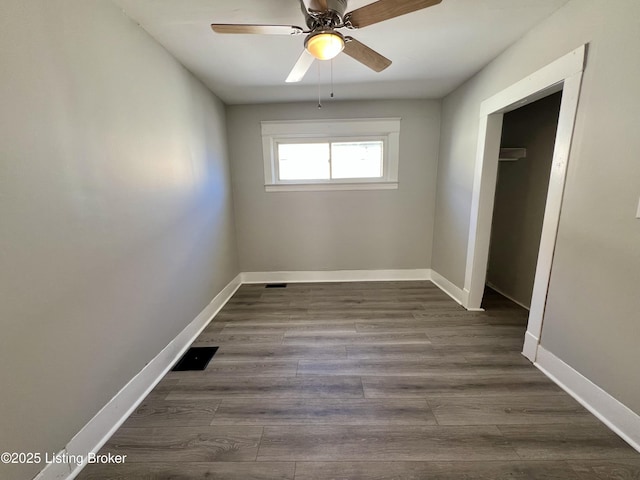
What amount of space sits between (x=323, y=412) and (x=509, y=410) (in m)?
1.10

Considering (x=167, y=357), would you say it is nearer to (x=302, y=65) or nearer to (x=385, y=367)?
(x=385, y=367)

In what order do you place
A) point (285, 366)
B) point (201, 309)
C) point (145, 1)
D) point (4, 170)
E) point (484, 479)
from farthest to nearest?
point (201, 309), point (285, 366), point (145, 1), point (484, 479), point (4, 170)

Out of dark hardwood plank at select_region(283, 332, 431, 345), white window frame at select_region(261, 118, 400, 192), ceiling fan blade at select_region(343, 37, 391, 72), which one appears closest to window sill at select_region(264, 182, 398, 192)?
white window frame at select_region(261, 118, 400, 192)

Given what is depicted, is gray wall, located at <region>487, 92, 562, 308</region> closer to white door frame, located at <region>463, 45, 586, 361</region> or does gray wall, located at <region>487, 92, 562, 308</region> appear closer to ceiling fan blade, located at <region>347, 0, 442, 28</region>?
white door frame, located at <region>463, 45, 586, 361</region>

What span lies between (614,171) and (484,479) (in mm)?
1671

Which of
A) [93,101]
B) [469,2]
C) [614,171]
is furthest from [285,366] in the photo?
[469,2]

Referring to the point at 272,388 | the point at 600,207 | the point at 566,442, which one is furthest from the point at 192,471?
the point at 600,207

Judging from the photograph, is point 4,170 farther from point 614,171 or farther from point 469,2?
point 614,171

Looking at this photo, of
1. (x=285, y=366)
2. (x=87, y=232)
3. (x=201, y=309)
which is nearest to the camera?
(x=87, y=232)

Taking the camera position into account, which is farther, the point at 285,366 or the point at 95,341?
the point at 285,366

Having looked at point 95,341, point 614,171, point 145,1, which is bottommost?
point 95,341

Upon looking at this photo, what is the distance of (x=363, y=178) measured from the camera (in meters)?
3.34

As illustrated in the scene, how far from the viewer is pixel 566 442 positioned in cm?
125

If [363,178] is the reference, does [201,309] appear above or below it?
below
